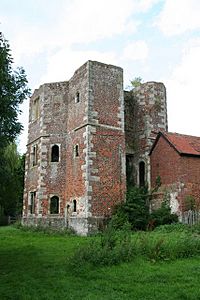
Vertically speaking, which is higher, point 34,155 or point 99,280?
point 34,155

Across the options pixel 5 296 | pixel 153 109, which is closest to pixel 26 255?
pixel 5 296

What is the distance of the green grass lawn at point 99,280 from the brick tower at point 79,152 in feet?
33.3

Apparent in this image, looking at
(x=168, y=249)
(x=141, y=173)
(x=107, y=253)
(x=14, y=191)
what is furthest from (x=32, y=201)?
(x=168, y=249)

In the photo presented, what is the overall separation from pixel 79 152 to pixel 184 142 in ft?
22.6

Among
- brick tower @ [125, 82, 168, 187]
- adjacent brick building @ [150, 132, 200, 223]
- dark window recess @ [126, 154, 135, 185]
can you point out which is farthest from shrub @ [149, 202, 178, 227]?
dark window recess @ [126, 154, 135, 185]

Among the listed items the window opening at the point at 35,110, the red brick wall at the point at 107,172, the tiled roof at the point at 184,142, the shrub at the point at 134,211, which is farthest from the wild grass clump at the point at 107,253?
the window opening at the point at 35,110

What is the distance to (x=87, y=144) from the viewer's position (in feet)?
79.2

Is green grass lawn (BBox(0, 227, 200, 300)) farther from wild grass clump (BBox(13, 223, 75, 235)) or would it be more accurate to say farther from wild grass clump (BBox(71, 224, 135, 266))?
wild grass clump (BBox(13, 223, 75, 235))

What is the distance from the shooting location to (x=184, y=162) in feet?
76.5

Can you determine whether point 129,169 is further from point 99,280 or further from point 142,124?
point 99,280

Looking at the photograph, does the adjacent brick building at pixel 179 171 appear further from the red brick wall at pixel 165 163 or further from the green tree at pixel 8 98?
the green tree at pixel 8 98

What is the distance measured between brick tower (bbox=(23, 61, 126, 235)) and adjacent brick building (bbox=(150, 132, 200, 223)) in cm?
252

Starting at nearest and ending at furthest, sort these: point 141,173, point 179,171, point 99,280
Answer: point 99,280
point 179,171
point 141,173

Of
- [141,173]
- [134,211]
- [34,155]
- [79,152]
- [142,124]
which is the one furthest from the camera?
[34,155]
